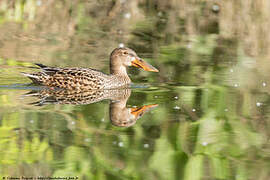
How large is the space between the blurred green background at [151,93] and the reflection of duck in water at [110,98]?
0.13m

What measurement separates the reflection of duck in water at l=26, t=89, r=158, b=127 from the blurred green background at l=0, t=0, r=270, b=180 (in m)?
0.13

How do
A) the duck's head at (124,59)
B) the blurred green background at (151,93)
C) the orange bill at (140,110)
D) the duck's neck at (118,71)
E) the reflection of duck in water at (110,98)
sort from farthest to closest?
the duck's head at (124,59), the duck's neck at (118,71), the orange bill at (140,110), the reflection of duck in water at (110,98), the blurred green background at (151,93)

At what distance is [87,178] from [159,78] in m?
4.51

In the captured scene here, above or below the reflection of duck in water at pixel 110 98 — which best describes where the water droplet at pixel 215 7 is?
above

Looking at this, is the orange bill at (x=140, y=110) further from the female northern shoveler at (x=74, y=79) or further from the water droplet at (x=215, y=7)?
the water droplet at (x=215, y=7)

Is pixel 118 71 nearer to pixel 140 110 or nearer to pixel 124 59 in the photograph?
pixel 124 59

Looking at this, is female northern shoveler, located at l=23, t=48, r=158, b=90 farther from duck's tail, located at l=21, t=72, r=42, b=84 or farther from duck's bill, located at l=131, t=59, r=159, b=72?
duck's bill, located at l=131, t=59, r=159, b=72

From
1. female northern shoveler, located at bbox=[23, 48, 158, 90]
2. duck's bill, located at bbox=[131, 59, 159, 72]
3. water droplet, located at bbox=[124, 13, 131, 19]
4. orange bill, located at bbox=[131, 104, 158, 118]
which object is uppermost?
water droplet, located at bbox=[124, 13, 131, 19]

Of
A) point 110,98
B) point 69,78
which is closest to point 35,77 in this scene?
point 69,78

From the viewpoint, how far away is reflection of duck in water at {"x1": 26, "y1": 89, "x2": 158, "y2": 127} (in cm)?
813

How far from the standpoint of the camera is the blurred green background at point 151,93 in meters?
6.58

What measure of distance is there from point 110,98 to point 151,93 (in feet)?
1.97

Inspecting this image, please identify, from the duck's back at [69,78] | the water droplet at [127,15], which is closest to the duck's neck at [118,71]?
the duck's back at [69,78]

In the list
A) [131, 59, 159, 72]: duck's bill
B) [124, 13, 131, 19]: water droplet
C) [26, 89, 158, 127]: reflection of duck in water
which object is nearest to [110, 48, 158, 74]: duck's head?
[131, 59, 159, 72]: duck's bill
